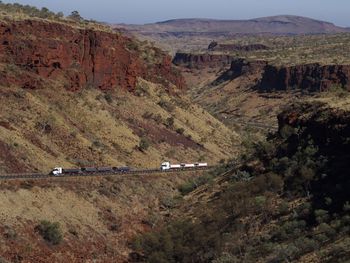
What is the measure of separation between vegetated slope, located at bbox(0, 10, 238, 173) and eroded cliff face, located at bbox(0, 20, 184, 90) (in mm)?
113

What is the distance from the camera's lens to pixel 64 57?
8100 centimetres

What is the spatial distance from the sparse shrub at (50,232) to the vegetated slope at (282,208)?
6127mm

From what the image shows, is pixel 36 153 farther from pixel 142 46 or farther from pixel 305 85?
pixel 305 85

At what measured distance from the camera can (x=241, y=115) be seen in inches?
5610

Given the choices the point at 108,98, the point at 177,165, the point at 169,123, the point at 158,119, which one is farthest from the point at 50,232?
the point at 169,123

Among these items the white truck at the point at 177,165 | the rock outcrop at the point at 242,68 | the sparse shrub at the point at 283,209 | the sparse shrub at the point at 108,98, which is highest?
the sparse shrub at the point at 283,209

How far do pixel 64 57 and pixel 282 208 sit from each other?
42218 millimetres

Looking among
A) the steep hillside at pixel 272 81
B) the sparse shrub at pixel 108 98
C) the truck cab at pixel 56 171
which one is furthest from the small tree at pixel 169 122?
the truck cab at pixel 56 171

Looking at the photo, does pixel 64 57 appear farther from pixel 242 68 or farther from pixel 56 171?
pixel 242 68

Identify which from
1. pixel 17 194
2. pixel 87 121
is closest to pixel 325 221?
pixel 17 194

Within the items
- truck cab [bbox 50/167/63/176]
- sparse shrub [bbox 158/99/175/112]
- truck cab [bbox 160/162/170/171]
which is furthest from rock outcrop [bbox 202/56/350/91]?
truck cab [bbox 50/167/63/176]

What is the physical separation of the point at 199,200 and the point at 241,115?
8491 centimetres

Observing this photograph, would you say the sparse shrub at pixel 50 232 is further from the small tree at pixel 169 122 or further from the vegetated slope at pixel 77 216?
the small tree at pixel 169 122

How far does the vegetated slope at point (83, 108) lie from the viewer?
6844 cm
